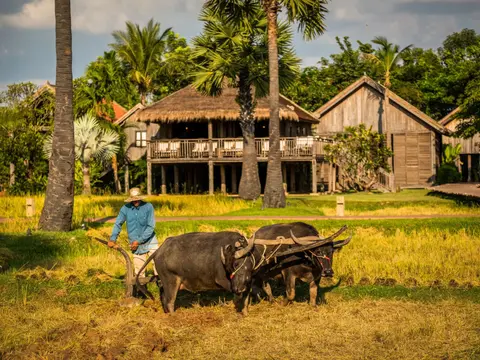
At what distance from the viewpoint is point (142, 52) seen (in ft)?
178

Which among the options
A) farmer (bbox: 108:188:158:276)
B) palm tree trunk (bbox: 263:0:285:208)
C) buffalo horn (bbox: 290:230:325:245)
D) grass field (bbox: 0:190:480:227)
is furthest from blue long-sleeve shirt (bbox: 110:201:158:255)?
palm tree trunk (bbox: 263:0:285:208)

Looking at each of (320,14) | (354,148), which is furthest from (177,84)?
(320,14)

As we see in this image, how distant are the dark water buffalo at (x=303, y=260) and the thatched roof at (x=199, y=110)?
81.8 feet

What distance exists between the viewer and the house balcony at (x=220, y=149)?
125 ft

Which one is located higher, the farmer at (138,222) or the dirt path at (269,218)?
the farmer at (138,222)

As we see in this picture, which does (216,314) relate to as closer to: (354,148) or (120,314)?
(120,314)

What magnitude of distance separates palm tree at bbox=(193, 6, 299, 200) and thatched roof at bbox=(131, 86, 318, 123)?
392 centimetres

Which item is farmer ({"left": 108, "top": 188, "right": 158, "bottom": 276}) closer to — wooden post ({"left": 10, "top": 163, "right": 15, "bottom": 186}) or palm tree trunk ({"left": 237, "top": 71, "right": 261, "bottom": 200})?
palm tree trunk ({"left": 237, "top": 71, "right": 261, "bottom": 200})

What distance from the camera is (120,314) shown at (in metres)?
11.1

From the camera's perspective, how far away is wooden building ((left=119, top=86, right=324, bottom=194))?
124ft

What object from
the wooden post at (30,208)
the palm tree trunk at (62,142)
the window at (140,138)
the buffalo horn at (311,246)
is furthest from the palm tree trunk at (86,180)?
the buffalo horn at (311,246)

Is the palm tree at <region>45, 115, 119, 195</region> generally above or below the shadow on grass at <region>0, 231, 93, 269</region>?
above

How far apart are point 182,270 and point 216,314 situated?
0.84m

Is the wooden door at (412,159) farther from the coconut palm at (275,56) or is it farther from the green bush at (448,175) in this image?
the coconut palm at (275,56)
